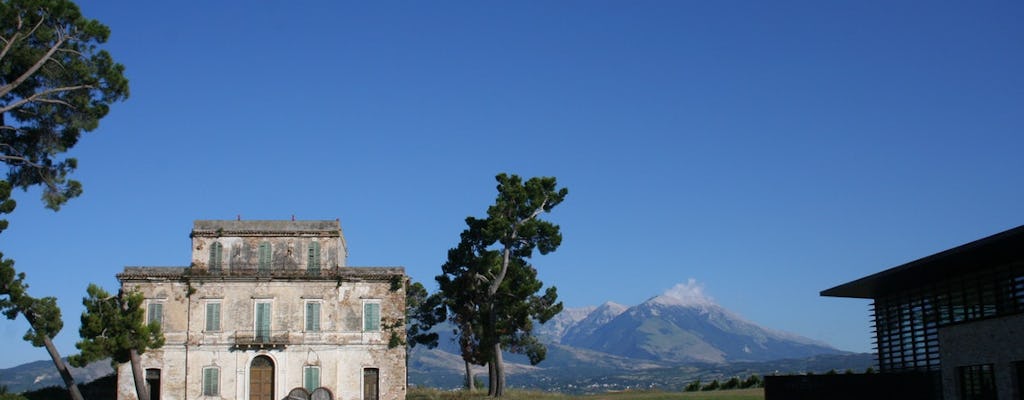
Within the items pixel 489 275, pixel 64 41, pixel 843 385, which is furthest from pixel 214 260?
pixel 843 385

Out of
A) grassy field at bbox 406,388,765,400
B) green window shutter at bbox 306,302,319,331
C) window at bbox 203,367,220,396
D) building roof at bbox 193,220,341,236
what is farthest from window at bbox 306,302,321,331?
grassy field at bbox 406,388,765,400

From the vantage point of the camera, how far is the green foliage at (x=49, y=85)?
109ft

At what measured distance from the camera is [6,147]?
3612 cm

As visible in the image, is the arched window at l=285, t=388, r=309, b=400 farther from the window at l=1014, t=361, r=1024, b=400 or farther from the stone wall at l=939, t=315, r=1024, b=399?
the window at l=1014, t=361, r=1024, b=400

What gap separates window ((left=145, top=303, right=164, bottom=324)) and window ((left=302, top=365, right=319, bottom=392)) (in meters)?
6.68

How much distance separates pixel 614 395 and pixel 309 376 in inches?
537

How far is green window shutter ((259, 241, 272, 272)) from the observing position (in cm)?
4803

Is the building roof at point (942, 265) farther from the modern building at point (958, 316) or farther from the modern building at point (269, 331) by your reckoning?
the modern building at point (269, 331)

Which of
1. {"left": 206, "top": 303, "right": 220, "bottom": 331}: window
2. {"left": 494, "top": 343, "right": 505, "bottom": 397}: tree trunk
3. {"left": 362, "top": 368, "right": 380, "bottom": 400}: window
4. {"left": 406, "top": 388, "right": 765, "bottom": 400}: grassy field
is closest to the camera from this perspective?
{"left": 406, "top": 388, "right": 765, "bottom": 400}: grassy field

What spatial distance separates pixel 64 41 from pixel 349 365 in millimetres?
19148

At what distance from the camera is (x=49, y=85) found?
3506cm

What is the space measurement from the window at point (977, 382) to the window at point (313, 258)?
91.5 feet

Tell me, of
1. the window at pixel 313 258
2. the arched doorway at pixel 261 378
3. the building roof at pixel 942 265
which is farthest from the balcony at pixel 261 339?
the building roof at pixel 942 265

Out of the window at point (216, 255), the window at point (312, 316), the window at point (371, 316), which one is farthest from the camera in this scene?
the window at point (216, 255)
